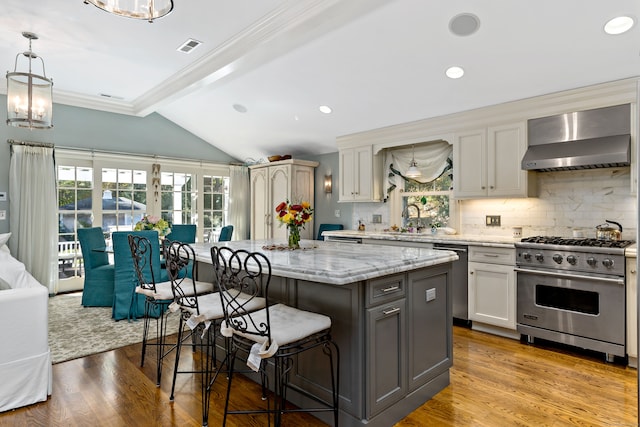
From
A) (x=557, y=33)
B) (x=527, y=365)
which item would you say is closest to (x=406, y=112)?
(x=557, y=33)

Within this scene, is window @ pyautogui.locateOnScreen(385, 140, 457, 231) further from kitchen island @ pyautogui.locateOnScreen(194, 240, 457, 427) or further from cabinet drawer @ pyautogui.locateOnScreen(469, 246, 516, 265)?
kitchen island @ pyautogui.locateOnScreen(194, 240, 457, 427)

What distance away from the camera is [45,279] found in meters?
5.13

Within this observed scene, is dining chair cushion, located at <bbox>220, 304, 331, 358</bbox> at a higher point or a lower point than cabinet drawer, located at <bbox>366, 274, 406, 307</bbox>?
lower

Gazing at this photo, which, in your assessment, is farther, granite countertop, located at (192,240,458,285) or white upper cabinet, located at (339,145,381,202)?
white upper cabinet, located at (339,145,381,202)

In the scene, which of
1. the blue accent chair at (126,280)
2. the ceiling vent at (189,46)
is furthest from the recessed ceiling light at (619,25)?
the blue accent chair at (126,280)

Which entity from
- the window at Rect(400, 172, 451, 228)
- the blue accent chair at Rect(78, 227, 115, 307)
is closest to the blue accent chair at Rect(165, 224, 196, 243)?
the blue accent chair at Rect(78, 227, 115, 307)

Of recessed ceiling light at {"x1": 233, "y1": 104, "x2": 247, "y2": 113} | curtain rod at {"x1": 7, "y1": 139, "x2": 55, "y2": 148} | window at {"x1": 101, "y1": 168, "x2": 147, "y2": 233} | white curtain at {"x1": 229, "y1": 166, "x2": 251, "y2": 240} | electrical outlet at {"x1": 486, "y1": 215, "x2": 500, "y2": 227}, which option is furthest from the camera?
white curtain at {"x1": 229, "y1": 166, "x2": 251, "y2": 240}

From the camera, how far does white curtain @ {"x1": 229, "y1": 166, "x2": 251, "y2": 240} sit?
7113 millimetres

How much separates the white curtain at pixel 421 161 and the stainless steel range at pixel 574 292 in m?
1.59

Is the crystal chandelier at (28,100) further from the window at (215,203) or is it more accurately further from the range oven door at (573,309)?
the range oven door at (573,309)

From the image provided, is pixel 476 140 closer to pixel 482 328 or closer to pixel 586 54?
pixel 586 54

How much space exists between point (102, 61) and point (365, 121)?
324 centimetres

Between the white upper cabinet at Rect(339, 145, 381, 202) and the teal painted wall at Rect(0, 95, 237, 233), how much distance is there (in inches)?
111

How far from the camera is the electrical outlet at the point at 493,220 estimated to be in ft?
13.9
